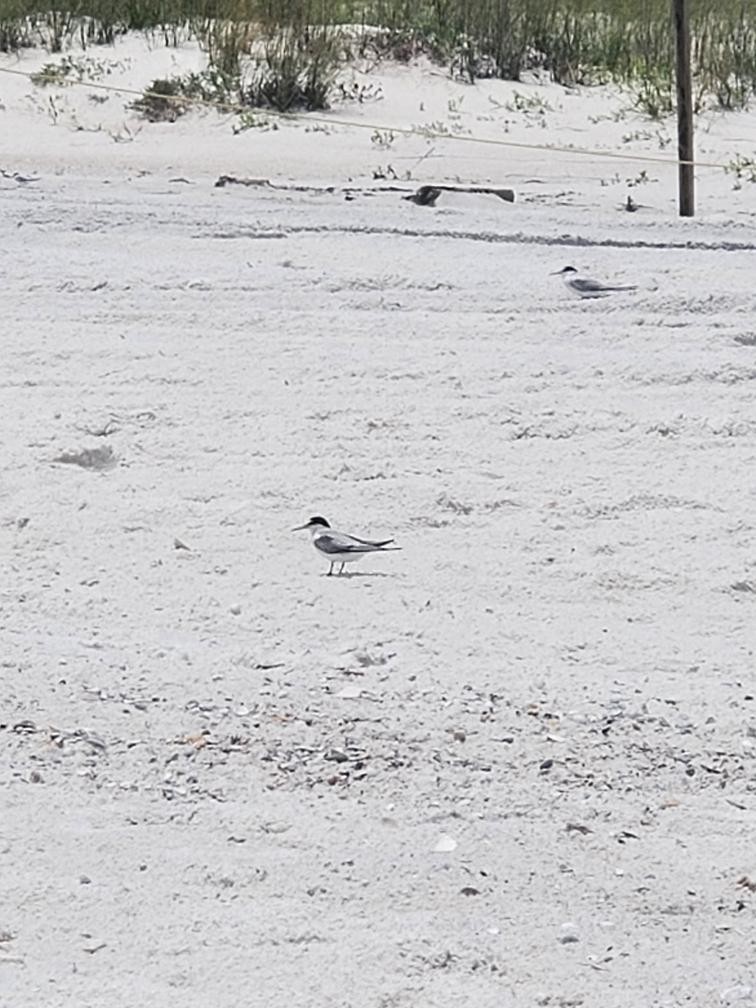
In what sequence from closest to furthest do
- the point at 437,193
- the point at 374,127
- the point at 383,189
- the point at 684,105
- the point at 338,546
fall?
1. the point at 338,546
2. the point at 684,105
3. the point at 437,193
4. the point at 383,189
5. the point at 374,127

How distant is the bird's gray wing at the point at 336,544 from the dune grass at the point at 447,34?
976 centimetres

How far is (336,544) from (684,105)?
5.24m

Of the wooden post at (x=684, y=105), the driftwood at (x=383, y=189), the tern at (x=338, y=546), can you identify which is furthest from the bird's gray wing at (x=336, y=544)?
the wooden post at (x=684, y=105)

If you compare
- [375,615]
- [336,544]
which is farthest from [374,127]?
[375,615]

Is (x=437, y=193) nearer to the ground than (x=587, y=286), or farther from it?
farther from it

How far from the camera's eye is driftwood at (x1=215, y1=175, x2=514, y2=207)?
31.2 feet

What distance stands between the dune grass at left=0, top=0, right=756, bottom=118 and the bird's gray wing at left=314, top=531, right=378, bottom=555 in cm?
976

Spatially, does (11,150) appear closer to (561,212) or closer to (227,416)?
(561,212)

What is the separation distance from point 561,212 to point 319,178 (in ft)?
7.41

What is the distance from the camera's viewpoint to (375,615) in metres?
4.60

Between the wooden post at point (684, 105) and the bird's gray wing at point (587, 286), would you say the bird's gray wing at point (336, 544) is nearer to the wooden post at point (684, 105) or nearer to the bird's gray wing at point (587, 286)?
the bird's gray wing at point (587, 286)

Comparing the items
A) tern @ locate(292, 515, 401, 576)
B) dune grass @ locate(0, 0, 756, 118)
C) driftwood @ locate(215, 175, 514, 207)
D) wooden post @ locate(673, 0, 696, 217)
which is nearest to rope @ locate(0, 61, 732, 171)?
dune grass @ locate(0, 0, 756, 118)

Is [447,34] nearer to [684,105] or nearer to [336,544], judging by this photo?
[684,105]

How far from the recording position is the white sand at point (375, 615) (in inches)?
125
